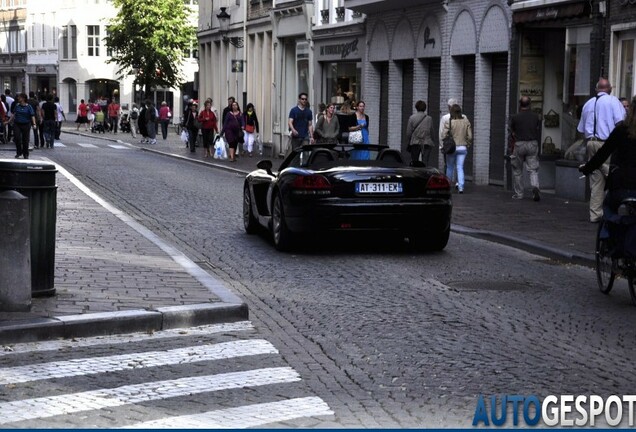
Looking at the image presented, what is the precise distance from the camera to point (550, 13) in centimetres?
2577

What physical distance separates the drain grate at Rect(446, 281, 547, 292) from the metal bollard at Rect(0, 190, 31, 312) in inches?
159

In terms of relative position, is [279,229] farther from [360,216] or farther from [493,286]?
[493,286]

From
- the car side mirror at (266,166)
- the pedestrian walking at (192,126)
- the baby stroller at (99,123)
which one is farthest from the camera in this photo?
the baby stroller at (99,123)

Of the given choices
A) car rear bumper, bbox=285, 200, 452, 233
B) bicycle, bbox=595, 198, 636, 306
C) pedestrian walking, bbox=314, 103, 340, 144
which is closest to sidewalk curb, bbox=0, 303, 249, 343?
bicycle, bbox=595, 198, 636, 306

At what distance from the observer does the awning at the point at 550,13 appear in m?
24.5

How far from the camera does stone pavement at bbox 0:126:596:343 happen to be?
9.59 m

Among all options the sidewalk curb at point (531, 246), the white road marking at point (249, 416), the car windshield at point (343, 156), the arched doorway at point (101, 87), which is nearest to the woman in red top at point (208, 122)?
the sidewalk curb at point (531, 246)

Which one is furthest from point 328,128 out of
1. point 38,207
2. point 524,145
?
point 38,207

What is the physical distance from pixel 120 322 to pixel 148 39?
65.8m

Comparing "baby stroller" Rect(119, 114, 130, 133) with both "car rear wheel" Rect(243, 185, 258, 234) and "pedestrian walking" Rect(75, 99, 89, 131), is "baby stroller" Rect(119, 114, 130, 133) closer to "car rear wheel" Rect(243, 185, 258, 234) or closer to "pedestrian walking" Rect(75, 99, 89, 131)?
"pedestrian walking" Rect(75, 99, 89, 131)

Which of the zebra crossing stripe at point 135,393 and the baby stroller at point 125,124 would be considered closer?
the zebra crossing stripe at point 135,393

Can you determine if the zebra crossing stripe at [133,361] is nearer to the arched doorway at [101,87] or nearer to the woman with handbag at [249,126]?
the woman with handbag at [249,126]

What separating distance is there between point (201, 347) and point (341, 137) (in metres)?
18.6

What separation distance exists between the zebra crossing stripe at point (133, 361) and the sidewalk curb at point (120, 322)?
74 cm
